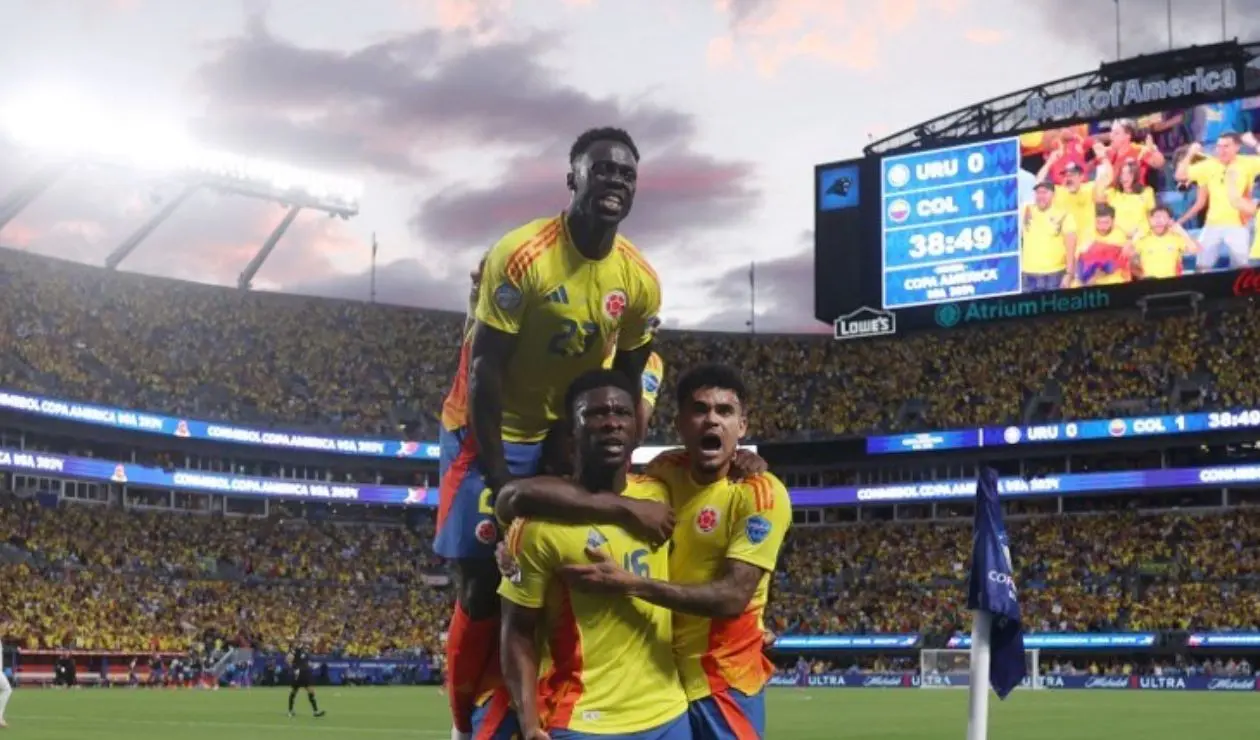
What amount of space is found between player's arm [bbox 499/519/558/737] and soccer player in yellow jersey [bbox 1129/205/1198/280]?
5035cm

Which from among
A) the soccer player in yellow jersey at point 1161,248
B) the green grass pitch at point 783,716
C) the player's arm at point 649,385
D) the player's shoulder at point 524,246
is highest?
the soccer player in yellow jersey at point 1161,248

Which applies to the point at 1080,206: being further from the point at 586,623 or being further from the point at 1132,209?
the point at 586,623

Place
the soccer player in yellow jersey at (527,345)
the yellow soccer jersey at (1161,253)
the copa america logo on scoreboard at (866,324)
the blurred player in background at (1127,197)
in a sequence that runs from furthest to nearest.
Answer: the copa america logo on scoreboard at (866,324) → the blurred player in background at (1127,197) → the yellow soccer jersey at (1161,253) → the soccer player in yellow jersey at (527,345)

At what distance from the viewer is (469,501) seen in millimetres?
8898

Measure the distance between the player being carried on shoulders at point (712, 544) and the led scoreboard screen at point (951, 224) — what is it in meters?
50.0

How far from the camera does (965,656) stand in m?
57.9

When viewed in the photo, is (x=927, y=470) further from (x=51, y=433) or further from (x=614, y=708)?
(x=614, y=708)

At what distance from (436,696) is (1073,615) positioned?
83.8 feet

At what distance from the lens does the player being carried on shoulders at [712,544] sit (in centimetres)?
713

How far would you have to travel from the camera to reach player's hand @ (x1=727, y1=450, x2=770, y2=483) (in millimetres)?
7809

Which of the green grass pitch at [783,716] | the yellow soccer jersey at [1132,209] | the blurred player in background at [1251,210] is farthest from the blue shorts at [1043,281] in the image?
the green grass pitch at [783,716]

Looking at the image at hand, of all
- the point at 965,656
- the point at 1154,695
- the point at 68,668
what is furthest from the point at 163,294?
the point at 1154,695

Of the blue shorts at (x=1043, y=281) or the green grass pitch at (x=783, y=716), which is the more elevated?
the blue shorts at (x=1043, y=281)

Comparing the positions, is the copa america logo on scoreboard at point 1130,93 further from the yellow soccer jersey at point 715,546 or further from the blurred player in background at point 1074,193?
the yellow soccer jersey at point 715,546
